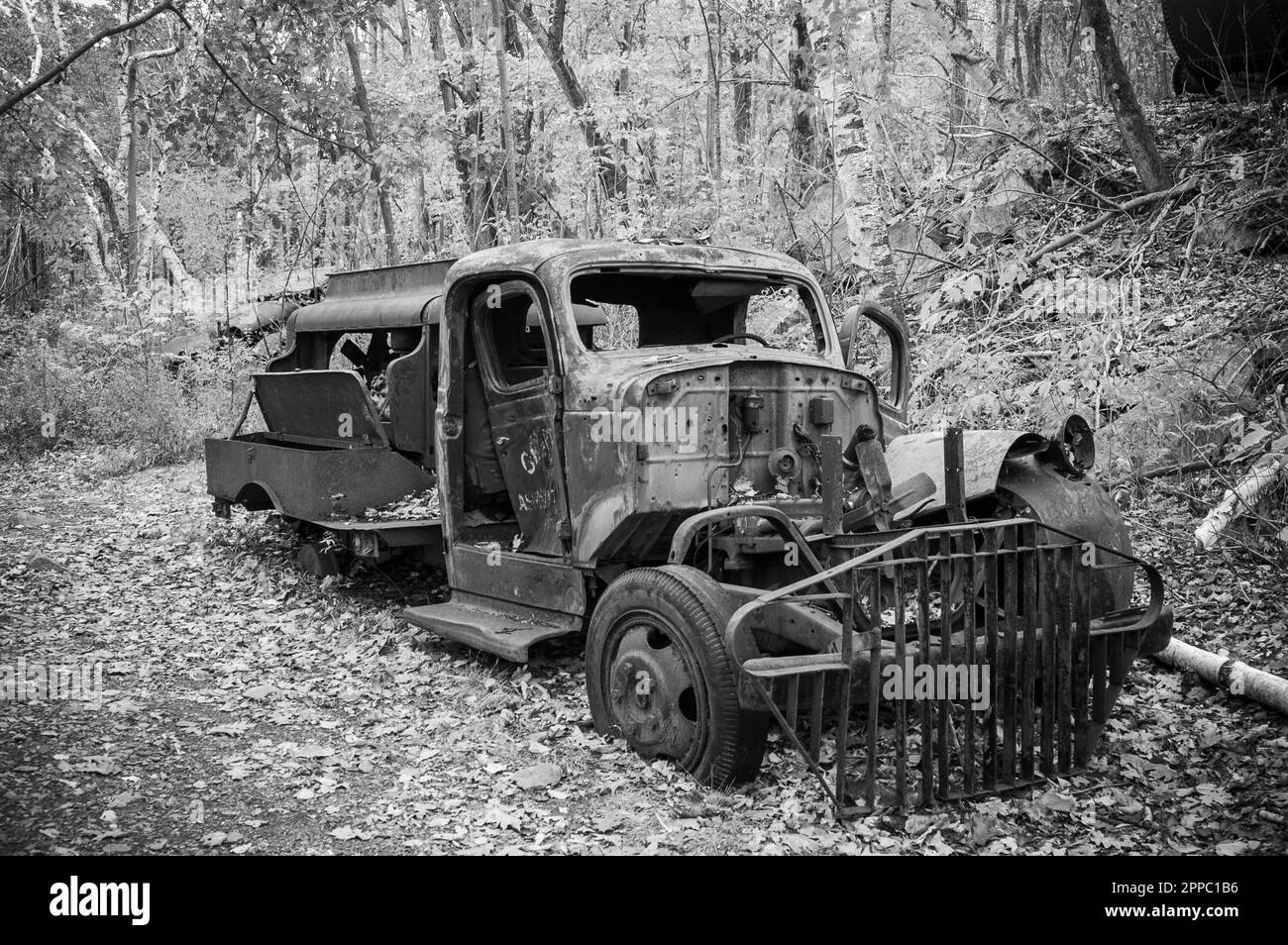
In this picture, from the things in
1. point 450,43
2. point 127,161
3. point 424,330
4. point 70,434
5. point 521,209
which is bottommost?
point 70,434

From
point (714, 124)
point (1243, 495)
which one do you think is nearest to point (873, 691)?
point (1243, 495)

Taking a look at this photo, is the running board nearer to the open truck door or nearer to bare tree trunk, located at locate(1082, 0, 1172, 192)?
the open truck door

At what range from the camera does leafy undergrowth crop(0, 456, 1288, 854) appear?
12.4 feet

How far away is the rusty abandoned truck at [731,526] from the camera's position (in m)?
3.91

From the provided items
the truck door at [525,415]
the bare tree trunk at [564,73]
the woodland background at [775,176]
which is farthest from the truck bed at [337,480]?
the bare tree trunk at [564,73]

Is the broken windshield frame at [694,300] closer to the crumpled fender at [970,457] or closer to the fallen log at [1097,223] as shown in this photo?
the crumpled fender at [970,457]

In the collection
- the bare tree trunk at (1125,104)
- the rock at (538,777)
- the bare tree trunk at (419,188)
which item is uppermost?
the bare tree trunk at (419,188)

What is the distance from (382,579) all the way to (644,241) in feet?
11.0

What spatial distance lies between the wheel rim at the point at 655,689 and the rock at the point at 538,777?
12.9 inches

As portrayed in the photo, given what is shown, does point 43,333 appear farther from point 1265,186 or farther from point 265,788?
point 1265,186

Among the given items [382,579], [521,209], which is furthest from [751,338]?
[521,209]

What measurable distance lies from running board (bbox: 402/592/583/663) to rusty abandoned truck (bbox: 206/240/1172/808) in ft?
0.06
